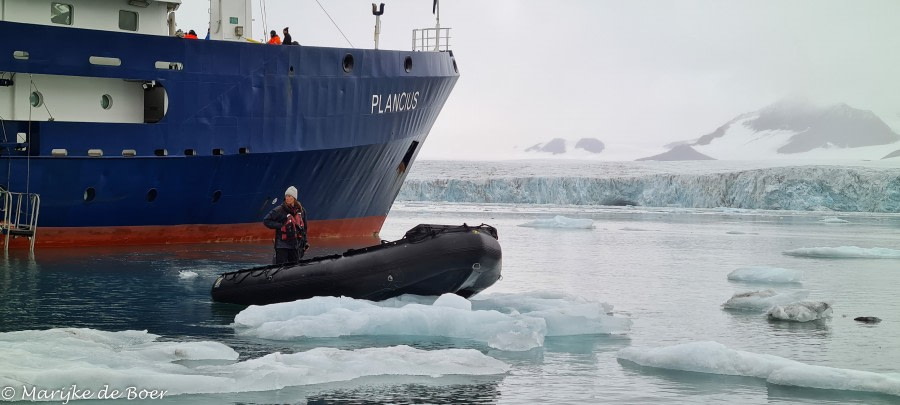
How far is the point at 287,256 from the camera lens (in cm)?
1262

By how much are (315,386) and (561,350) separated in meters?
2.95

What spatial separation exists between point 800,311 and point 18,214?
14326 mm

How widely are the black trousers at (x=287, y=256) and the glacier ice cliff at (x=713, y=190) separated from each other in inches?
2049

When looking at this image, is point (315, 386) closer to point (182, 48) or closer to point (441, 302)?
point (441, 302)

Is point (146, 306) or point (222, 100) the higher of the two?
point (222, 100)

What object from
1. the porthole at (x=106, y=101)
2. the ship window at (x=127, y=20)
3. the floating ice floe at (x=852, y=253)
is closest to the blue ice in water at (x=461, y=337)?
the floating ice floe at (x=852, y=253)

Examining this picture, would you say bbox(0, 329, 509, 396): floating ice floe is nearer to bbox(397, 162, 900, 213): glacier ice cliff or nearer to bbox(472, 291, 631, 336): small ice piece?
bbox(472, 291, 631, 336): small ice piece

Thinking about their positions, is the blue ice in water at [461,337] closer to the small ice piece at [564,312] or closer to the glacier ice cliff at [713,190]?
the small ice piece at [564,312]

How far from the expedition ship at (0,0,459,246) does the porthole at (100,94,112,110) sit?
2cm

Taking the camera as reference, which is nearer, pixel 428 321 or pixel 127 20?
pixel 428 321

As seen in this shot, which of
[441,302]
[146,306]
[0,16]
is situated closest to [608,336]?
[441,302]

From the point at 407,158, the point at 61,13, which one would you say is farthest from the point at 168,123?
the point at 407,158

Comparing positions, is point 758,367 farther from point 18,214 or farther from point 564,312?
point 18,214

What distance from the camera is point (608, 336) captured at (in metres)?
11.0
